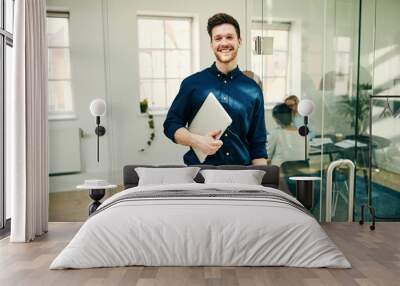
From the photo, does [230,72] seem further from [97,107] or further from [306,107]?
[97,107]

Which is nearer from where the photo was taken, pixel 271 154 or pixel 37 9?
pixel 37 9

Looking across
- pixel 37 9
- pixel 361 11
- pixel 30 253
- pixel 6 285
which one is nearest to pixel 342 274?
pixel 6 285

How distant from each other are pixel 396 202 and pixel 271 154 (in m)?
1.67

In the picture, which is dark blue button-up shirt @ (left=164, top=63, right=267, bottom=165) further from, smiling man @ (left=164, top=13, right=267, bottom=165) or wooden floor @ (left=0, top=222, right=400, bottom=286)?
wooden floor @ (left=0, top=222, right=400, bottom=286)

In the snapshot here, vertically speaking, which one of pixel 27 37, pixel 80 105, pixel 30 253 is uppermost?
pixel 27 37

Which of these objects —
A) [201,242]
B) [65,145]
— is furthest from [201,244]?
[65,145]

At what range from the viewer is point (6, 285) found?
137 inches

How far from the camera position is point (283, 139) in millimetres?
6152

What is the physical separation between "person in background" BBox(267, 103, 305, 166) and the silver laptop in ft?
1.95

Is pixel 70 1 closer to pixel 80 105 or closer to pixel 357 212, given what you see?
pixel 80 105

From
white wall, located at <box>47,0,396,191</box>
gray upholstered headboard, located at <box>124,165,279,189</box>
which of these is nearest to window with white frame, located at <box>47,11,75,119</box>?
white wall, located at <box>47,0,396,191</box>

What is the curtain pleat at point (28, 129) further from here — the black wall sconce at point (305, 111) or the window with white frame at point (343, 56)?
the window with white frame at point (343, 56)

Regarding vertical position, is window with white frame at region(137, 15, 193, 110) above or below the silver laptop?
above

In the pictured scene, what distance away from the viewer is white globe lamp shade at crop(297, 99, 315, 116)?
6.07 meters
